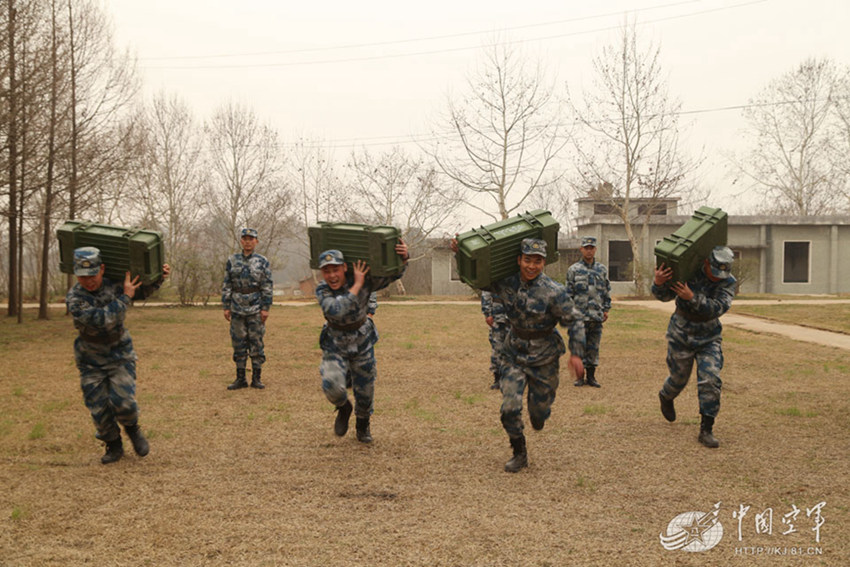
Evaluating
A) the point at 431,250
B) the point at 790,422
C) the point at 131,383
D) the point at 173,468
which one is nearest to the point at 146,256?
the point at 131,383

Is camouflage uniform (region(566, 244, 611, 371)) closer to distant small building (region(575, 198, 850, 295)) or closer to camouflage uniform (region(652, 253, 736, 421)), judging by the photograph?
camouflage uniform (region(652, 253, 736, 421))

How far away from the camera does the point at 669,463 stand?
6.04 meters

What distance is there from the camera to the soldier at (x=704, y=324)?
6449 mm

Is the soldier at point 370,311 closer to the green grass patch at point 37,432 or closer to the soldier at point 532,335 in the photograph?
the soldier at point 532,335

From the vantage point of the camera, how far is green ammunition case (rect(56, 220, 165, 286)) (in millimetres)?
5965

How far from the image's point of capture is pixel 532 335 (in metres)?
5.71

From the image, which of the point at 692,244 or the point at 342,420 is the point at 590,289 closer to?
the point at 692,244

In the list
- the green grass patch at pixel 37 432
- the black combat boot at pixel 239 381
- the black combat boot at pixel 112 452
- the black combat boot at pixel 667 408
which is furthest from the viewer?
the black combat boot at pixel 239 381

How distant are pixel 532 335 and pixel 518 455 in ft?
3.35

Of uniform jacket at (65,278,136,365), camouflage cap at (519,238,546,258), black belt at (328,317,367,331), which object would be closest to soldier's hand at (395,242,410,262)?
black belt at (328,317,367,331)

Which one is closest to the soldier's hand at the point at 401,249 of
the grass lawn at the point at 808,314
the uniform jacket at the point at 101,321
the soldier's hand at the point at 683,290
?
the uniform jacket at the point at 101,321

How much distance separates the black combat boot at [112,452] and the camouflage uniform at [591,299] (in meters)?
6.18

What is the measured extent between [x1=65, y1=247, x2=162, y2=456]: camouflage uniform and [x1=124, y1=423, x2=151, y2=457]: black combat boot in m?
0.13

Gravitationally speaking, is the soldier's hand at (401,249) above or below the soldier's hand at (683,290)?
above
